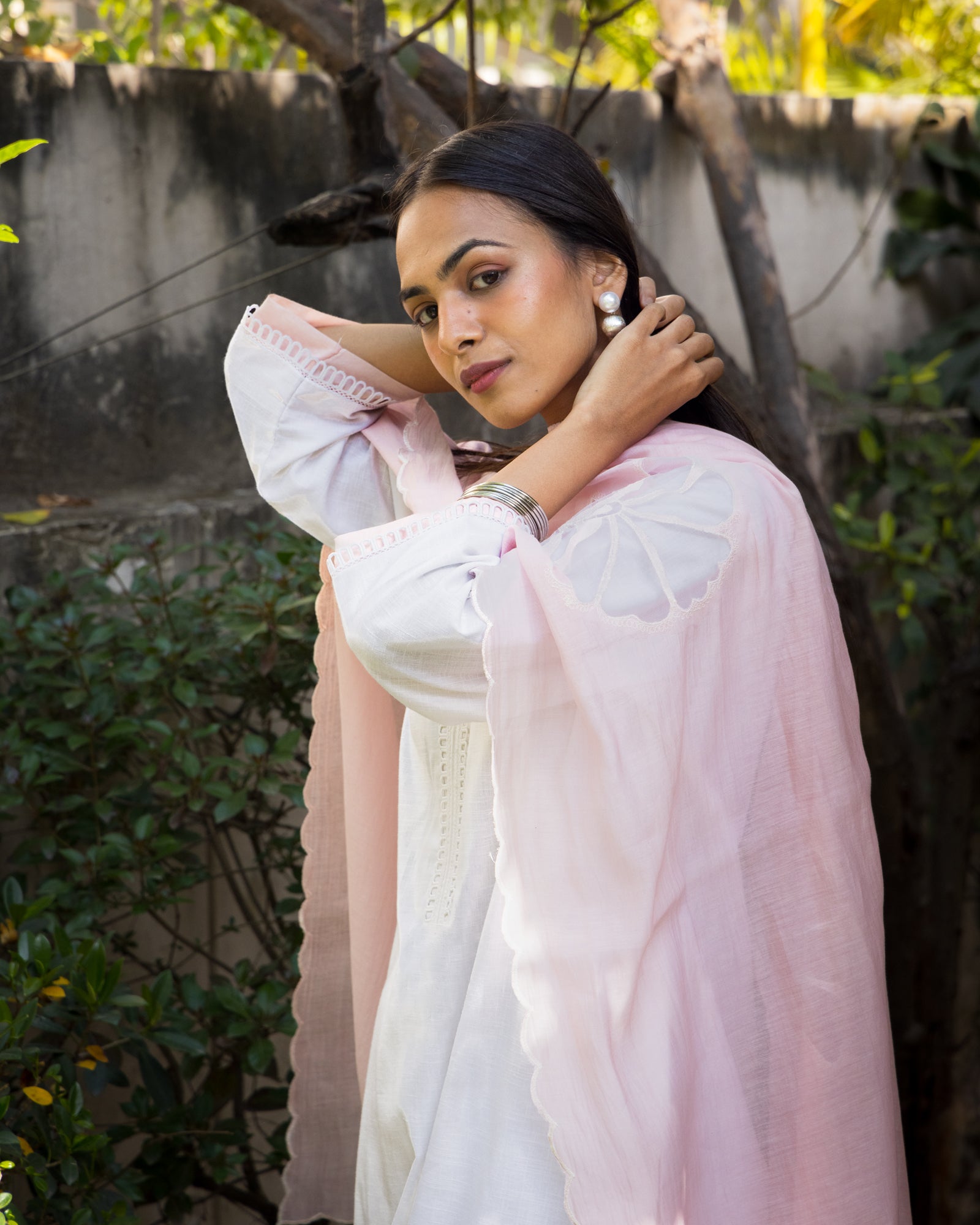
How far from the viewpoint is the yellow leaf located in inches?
109

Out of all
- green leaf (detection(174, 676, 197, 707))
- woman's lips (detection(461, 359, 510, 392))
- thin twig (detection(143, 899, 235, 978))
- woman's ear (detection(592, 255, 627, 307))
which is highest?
woman's ear (detection(592, 255, 627, 307))

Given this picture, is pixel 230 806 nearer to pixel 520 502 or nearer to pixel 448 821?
pixel 448 821

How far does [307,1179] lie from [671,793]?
3.55 feet

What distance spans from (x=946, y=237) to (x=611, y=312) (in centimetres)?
316

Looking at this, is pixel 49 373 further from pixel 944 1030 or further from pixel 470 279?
pixel 944 1030

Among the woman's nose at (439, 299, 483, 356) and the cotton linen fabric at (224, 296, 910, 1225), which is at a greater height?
the woman's nose at (439, 299, 483, 356)

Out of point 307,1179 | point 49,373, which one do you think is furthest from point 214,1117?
point 49,373

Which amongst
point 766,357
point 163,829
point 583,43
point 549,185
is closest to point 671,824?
point 549,185

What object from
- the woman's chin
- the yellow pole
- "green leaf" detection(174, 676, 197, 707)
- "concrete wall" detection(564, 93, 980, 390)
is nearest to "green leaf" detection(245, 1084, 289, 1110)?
"green leaf" detection(174, 676, 197, 707)

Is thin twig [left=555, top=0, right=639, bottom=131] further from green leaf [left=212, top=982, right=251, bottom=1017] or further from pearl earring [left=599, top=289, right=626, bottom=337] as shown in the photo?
green leaf [left=212, top=982, right=251, bottom=1017]

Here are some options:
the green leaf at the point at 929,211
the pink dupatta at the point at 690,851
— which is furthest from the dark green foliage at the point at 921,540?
the pink dupatta at the point at 690,851

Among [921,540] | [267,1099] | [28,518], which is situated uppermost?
[28,518]

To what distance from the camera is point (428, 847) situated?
161 cm

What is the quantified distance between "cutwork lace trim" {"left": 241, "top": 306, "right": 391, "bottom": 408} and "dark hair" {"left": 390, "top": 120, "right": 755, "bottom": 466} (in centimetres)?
26
